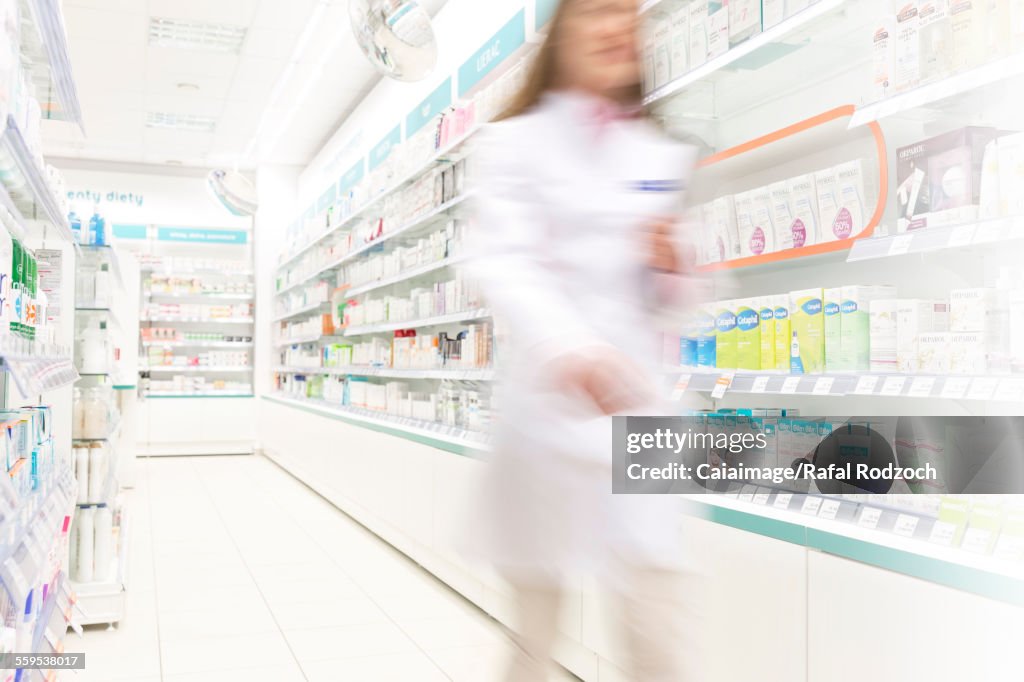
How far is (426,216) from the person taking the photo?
5172 millimetres

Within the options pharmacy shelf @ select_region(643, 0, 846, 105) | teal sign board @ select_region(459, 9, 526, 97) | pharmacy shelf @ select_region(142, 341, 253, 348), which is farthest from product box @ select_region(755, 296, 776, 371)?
pharmacy shelf @ select_region(142, 341, 253, 348)

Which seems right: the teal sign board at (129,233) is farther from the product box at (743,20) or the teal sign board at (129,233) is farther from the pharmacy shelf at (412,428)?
the product box at (743,20)

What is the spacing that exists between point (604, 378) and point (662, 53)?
6.17 ft

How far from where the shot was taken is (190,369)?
11.2 m

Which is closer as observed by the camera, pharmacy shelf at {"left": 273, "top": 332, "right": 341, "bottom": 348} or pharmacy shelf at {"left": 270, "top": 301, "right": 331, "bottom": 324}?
pharmacy shelf at {"left": 273, "top": 332, "right": 341, "bottom": 348}

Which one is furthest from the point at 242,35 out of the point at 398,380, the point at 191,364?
the point at 191,364

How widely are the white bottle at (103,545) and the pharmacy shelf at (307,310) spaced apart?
460 cm

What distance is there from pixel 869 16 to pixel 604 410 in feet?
5.31

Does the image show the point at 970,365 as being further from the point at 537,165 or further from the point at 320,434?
the point at 320,434

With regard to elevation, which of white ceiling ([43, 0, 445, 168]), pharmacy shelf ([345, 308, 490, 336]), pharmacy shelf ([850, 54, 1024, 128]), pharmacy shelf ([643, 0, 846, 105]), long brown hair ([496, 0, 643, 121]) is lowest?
pharmacy shelf ([345, 308, 490, 336])

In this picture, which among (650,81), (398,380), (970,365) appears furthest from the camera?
(398,380)

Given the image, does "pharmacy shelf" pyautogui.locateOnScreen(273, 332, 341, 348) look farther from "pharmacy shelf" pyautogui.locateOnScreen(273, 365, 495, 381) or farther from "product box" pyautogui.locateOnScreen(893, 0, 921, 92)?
"product box" pyautogui.locateOnScreen(893, 0, 921, 92)

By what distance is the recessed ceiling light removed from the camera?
7025mm

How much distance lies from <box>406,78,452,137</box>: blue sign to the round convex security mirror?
529 mm
